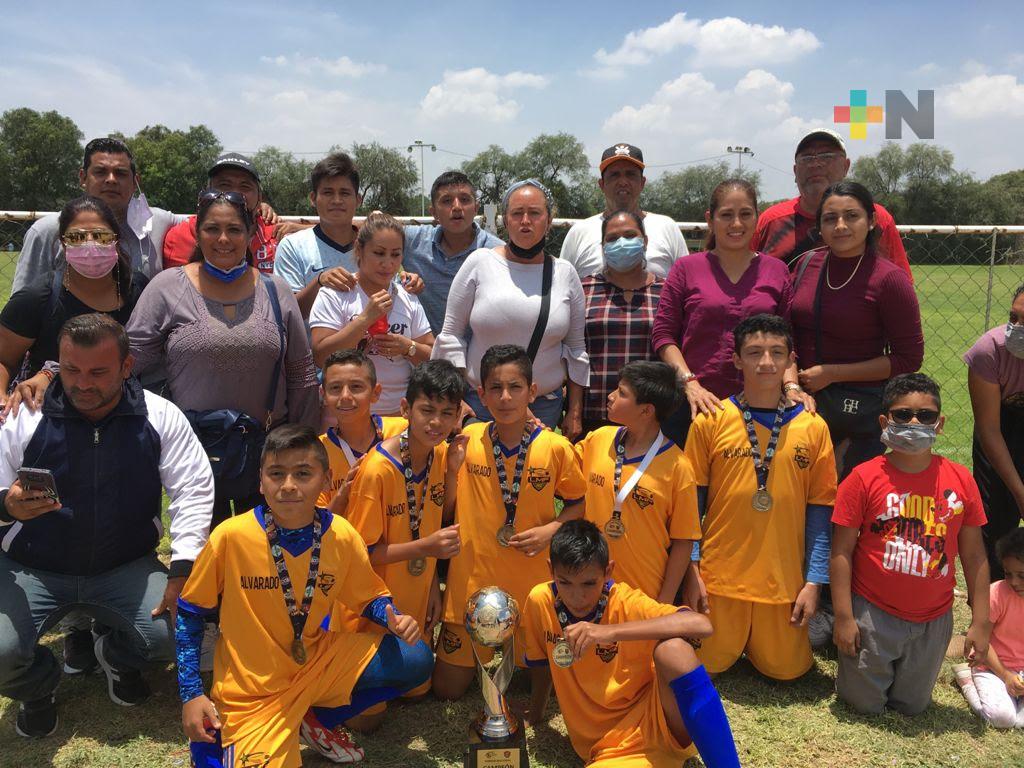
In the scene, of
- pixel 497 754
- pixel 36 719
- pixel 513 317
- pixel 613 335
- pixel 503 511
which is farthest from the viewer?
pixel 613 335

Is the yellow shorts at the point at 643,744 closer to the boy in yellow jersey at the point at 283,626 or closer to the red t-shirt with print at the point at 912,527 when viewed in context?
the boy in yellow jersey at the point at 283,626

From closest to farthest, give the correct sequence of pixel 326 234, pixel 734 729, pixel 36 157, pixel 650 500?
1. pixel 734 729
2. pixel 650 500
3. pixel 326 234
4. pixel 36 157

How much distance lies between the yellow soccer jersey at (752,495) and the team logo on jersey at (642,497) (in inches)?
17.3

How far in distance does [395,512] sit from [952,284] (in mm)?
26540

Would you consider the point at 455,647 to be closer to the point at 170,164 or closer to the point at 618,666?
the point at 618,666

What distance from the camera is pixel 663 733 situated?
312 centimetres

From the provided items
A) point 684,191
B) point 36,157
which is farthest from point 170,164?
point 684,191

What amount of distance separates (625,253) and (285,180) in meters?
72.2

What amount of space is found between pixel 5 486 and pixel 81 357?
70cm

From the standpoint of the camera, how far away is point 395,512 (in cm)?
367

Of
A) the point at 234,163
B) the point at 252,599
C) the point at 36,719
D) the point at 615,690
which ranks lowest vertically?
the point at 36,719

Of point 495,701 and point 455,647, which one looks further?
point 455,647

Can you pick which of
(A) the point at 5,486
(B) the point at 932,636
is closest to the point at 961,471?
(B) the point at 932,636

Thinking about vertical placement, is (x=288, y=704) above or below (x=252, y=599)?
below
